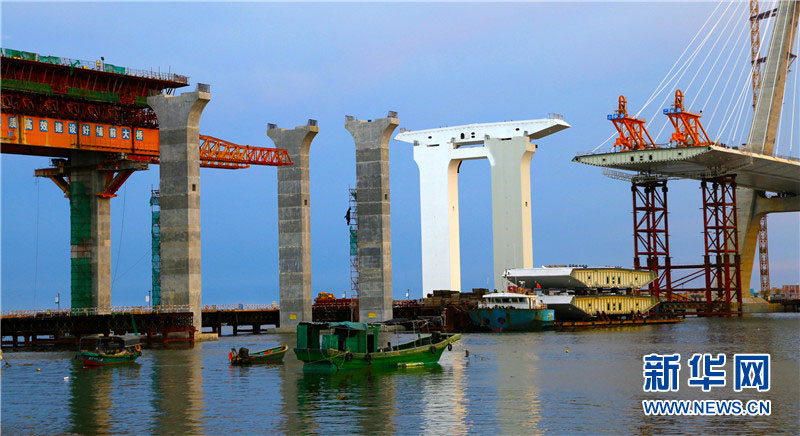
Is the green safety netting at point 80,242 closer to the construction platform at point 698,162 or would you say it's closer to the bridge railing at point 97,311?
the bridge railing at point 97,311

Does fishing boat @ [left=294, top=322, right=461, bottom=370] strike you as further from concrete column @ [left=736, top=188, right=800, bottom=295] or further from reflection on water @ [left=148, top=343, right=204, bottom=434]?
concrete column @ [left=736, top=188, right=800, bottom=295]

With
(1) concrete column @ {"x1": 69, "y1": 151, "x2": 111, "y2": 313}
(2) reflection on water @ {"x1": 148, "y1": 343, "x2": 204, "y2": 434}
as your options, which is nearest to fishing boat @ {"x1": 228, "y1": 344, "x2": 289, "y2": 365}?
(2) reflection on water @ {"x1": 148, "y1": 343, "x2": 204, "y2": 434}

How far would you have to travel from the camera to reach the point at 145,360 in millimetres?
66562

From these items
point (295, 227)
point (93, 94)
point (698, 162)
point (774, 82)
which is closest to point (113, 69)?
point (93, 94)

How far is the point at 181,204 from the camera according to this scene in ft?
277

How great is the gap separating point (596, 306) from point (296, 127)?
129 feet

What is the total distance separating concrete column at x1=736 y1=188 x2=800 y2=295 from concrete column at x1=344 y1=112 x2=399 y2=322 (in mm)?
82697

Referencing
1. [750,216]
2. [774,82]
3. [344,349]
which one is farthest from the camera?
[750,216]

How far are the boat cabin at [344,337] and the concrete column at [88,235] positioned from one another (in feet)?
153

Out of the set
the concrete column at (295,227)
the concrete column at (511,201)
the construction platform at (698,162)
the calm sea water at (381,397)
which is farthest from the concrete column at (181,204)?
the construction platform at (698,162)

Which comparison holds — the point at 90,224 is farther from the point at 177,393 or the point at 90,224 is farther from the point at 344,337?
the point at 177,393

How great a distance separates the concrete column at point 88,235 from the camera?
9419 centimetres

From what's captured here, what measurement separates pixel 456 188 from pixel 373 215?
33739mm

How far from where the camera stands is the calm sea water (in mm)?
35188
